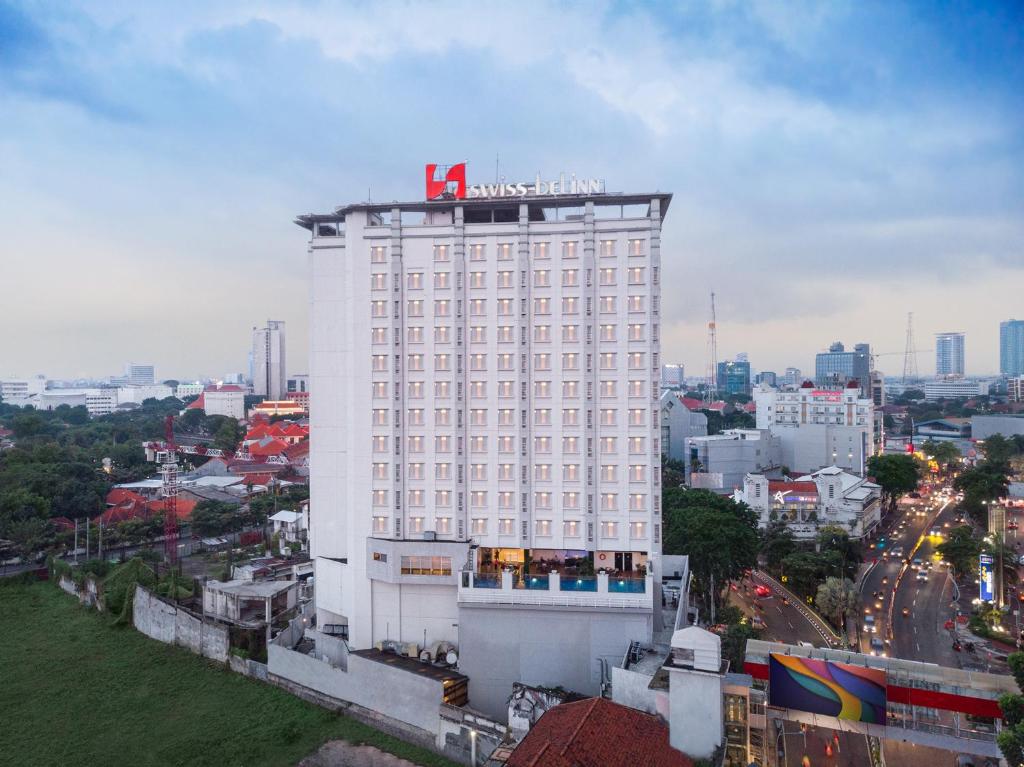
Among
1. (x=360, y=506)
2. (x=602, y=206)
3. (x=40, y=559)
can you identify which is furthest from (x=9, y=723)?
(x=602, y=206)

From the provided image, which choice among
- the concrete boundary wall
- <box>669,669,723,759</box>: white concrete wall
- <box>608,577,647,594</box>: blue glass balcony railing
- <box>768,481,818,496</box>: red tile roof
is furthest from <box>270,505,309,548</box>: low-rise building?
<box>768,481,818,496</box>: red tile roof

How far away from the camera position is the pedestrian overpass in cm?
2697

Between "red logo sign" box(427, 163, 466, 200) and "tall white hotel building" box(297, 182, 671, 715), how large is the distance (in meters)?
0.91

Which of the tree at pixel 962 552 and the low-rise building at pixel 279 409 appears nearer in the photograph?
the tree at pixel 962 552

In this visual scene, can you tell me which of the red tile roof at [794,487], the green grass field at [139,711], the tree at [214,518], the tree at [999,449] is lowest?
the green grass field at [139,711]

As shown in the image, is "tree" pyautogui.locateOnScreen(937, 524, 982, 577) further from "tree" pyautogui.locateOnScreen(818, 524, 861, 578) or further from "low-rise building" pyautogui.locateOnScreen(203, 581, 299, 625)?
"low-rise building" pyautogui.locateOnScreen(203, 581, 299, 625)

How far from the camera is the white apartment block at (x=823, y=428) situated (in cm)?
9644

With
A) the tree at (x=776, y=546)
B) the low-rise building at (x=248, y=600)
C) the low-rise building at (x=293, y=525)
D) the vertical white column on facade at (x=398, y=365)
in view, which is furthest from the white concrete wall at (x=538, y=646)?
the low-rise building at (x=293, y=525)

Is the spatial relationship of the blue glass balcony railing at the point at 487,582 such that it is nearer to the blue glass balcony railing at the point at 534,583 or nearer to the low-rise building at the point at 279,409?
the blue glass balcony railing at the point at 534,583

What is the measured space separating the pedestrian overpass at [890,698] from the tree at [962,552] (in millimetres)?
32970

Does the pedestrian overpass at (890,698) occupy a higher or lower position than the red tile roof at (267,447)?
lower

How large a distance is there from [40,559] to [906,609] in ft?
252

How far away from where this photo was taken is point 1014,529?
6844 centimetres

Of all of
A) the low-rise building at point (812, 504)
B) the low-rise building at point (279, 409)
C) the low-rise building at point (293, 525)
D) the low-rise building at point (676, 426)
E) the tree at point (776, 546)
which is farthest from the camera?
the low-rise building at point (279, 409)
